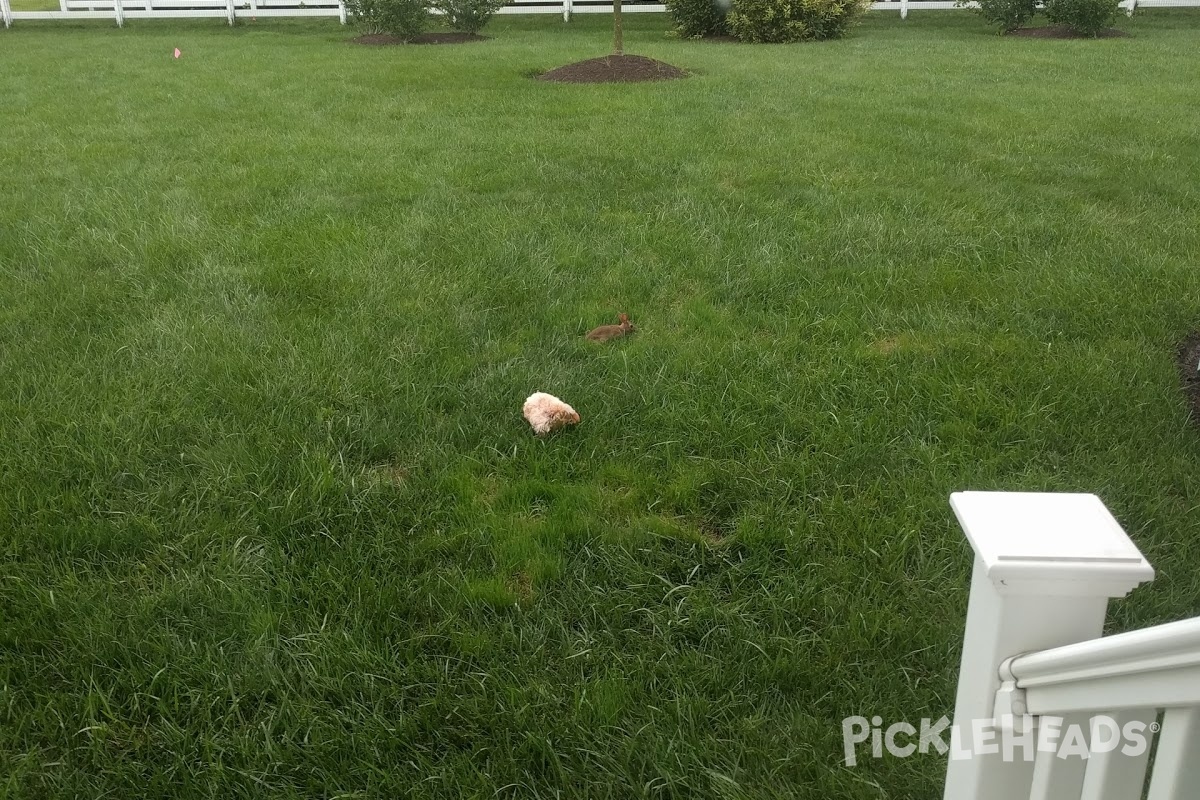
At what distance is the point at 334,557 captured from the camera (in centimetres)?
249

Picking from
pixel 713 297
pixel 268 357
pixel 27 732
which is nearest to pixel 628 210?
pixel 713 297

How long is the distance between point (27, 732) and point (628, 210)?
162 inches

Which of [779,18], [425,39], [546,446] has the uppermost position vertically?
[779,18]

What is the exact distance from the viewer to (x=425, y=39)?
49.1ft

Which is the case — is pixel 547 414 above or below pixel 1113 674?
below

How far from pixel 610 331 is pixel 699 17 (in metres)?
12.8

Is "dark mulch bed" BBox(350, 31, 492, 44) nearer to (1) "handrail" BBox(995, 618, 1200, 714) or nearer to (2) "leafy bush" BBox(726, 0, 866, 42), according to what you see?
(2) "leafy bush" BBox(726, 0, 866, 42)

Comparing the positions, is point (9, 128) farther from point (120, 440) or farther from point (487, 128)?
point (120, 440)

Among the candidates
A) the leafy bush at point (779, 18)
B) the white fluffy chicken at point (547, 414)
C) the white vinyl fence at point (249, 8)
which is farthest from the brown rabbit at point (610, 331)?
the white vinyl fence at point (249, 8)

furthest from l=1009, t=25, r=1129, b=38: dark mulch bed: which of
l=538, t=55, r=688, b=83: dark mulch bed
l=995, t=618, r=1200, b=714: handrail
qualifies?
l=995, t=618, r=1200, b=714: handrail

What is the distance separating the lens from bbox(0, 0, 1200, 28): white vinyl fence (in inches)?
736

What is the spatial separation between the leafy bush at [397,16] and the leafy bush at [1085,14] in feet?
32.7

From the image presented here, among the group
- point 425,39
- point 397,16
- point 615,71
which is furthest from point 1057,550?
point 425,39

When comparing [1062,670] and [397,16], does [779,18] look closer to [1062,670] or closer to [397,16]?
[397,16]
